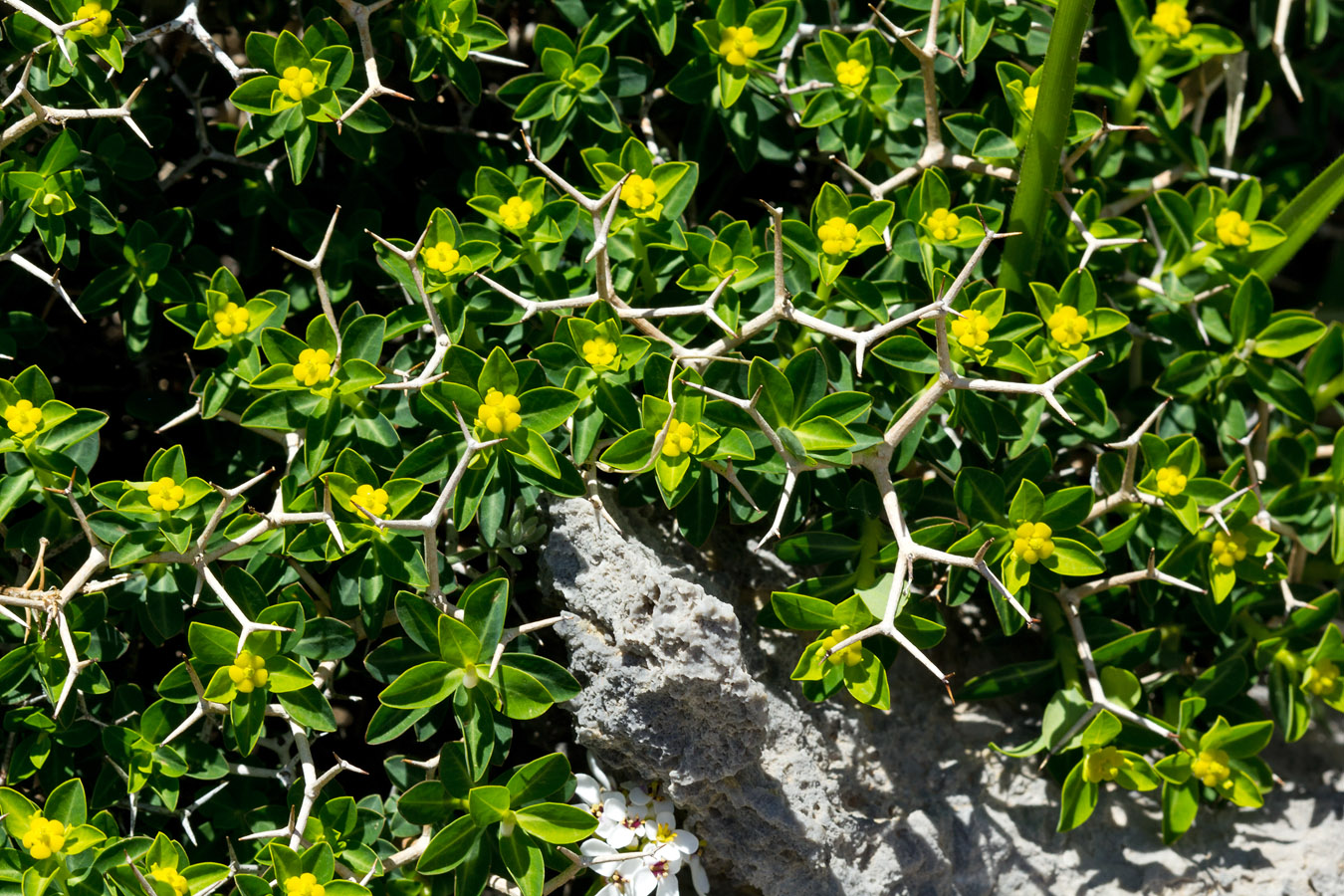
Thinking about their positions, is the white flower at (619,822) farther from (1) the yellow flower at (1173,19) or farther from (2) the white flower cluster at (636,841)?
(1) the yellow flower at (1173,19)

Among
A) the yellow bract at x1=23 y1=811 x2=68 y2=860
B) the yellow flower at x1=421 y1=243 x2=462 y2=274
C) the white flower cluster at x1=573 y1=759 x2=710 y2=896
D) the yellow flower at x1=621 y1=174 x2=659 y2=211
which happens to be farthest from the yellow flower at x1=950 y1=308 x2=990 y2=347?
the yellow bract at x1=23 y1=811 x2=68 y2=860

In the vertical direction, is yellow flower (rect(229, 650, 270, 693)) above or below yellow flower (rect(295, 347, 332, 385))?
below

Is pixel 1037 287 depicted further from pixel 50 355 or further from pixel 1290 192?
pixel 50 355

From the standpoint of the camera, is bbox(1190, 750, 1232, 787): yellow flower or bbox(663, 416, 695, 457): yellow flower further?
bbox(1190, 750, 1232, 787): yellow flower

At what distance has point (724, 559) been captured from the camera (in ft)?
10.1

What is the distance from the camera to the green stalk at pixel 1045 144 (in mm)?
2645

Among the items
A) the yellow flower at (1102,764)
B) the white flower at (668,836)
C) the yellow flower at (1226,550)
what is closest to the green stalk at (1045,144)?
the yellow flower at (1226,550)

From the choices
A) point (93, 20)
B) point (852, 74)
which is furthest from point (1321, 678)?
point (93, 20)

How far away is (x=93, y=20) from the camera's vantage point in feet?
8.61

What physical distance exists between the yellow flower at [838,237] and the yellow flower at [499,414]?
2.76ft

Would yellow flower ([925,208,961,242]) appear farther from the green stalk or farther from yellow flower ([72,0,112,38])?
yellow flower ([72,0,112,38])

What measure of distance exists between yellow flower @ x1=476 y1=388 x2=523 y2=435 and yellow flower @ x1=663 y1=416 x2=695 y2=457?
33cm

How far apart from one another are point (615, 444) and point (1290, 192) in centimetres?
237

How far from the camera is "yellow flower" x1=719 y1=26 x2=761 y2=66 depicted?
2.88 meters
